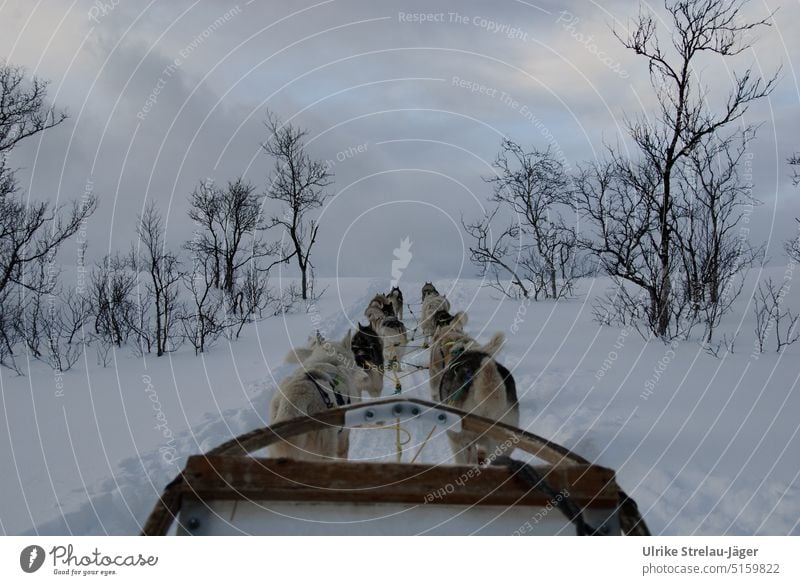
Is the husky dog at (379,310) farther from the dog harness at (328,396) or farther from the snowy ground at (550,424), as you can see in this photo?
the dog harness at (328,396)

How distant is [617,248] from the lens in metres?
8.66

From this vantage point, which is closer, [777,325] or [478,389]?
[478,389]

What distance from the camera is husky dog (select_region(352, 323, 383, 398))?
585 centimetres

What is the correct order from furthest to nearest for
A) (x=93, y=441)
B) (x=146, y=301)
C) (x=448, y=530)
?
(x=146, y=301), (x=93, y=441), (x=448, y=530)

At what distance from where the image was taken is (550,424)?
4.60m

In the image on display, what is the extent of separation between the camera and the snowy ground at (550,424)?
3.01 metres

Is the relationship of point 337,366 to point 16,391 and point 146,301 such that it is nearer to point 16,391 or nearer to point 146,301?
point 16,391

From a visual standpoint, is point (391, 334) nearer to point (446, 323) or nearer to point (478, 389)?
point (446, 323)

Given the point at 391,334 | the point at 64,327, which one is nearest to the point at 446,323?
the point at 391,334

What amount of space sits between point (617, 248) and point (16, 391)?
8.81 meters

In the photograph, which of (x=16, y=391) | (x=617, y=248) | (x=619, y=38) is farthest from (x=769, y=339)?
(x=16, y=391)

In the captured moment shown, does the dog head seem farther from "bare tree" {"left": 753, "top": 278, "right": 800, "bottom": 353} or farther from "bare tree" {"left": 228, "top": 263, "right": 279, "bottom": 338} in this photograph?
"bare tree" {"left": 228, "top": 263, "right": 279, "bottom": 338}
